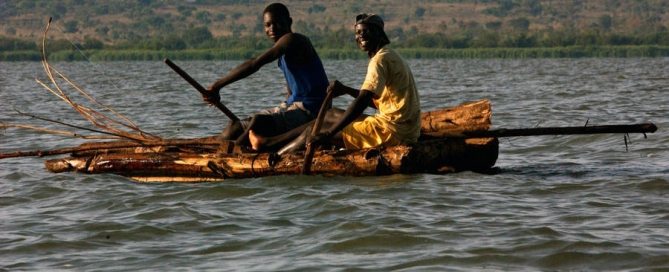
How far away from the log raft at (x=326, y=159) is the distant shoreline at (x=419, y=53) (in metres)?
48.5

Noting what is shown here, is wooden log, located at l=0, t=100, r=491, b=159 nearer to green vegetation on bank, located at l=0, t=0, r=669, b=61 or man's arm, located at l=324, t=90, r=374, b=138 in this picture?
man's arm, located at l=324, t=90, r=374, b=138

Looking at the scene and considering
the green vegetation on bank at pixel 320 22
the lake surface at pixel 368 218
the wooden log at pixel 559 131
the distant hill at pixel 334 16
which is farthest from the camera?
the distant hill at pixel 334 16

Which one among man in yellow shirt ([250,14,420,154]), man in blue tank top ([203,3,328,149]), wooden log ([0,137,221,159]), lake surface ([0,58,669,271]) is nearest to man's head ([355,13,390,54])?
man in yellow shirt ([250,14,420,154])

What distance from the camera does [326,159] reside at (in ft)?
31.3

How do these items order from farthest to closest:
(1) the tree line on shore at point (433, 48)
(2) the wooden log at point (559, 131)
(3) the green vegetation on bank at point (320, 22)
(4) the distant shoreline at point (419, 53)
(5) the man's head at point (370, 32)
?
(3) the green vegetation on bank at point (320, 22), (1) the tree line on shore at point (433, 48), (4) the distant shoreline at point (419, 53), (2) the wooden log at point (559, 131), (5) the man's head at point (370, 32)

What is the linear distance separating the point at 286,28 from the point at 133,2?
4334 inches

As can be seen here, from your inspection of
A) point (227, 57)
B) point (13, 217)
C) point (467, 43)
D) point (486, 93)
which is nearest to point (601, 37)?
point (467, 43)

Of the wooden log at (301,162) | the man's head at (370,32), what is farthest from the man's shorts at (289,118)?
the man's head at (370,32)

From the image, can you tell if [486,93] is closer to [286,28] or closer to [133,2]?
[286,28]

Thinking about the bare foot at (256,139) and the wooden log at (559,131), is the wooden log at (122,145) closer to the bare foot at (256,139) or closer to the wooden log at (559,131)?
the bare foot at (256,139)

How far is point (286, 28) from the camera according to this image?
9781mm

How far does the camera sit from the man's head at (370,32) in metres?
9.08

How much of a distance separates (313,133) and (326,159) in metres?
0.30

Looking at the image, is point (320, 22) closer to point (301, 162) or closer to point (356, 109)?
point (301, 162)
